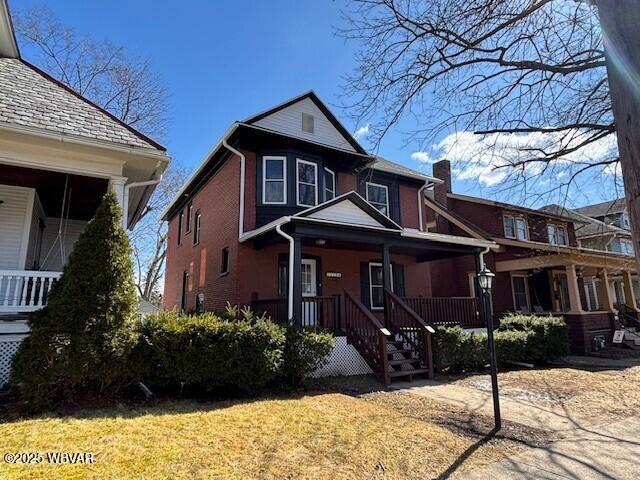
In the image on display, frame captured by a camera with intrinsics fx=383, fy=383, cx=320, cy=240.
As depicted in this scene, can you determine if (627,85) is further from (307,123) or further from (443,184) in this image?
(443,184)

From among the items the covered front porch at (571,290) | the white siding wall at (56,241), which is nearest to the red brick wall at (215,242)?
the white siding wall at (56,241)

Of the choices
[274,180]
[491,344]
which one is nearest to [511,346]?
[491,344]

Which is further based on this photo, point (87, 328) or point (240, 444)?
point (87, 328)

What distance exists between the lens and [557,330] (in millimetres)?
12508

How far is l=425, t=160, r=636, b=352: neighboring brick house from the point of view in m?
15.7

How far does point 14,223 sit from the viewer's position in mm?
8906

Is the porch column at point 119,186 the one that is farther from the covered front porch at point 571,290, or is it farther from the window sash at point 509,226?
the window sash at point 509,226

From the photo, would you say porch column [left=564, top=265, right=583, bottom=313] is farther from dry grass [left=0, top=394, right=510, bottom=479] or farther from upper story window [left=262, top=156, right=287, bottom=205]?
dry grass [left=0, top=394, right=510, bottom=479]

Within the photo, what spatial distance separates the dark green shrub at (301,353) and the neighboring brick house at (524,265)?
11756mm

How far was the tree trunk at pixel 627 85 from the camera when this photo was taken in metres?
1.87

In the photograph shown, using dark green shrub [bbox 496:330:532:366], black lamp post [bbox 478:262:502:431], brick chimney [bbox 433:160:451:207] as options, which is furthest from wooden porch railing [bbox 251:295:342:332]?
brick chimney [bbox 433:160:451:207]

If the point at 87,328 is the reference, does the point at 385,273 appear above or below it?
above

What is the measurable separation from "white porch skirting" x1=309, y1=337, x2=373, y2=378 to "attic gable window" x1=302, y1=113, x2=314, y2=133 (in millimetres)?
7379

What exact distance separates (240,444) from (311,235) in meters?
6.02
